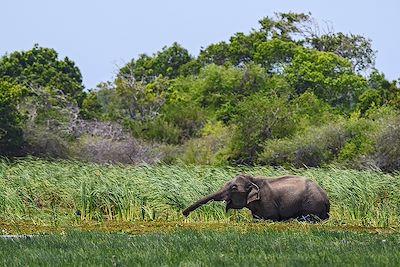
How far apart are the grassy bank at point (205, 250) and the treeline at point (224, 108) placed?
21.9m

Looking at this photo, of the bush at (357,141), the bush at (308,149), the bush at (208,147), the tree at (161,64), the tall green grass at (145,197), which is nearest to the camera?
the tall green grass at (145,197)

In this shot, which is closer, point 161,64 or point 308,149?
point 308,149

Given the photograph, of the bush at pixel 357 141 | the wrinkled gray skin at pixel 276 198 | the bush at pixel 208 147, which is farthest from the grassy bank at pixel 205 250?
the bush at pixel 208 147

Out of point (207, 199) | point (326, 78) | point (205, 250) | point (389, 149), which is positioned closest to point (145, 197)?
point (207, 199)

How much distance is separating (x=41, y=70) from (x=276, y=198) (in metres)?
40.1

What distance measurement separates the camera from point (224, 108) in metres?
48.7

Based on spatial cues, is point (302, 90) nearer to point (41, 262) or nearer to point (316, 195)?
point (316, 195)

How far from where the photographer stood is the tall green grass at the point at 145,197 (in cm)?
1819

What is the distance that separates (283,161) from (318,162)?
1.39 metres

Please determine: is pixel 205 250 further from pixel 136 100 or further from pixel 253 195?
pixel 136 100

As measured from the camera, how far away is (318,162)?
3622 centimetres

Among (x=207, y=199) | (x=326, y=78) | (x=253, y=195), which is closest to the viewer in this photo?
(x=207, y=199)

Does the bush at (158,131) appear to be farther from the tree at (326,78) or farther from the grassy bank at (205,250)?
the grassy bank at (205,250)

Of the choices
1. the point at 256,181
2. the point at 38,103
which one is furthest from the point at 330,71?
the point at 256,181
